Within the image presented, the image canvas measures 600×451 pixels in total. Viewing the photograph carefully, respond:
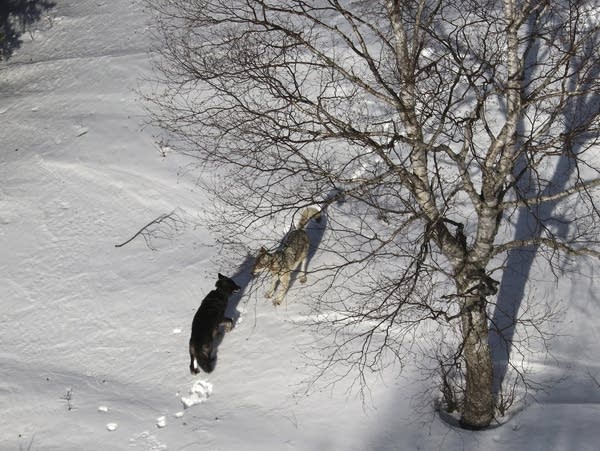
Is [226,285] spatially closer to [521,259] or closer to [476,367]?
[476,367]

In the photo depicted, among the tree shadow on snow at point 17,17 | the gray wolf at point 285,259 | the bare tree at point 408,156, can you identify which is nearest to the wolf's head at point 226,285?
the gray wolf at point 285,259

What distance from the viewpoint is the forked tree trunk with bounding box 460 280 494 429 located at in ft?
26.0

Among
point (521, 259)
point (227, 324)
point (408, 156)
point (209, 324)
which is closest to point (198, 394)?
point (209, 324)

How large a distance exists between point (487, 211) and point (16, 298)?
28.0ft

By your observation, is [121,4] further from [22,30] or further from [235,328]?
[235,328]

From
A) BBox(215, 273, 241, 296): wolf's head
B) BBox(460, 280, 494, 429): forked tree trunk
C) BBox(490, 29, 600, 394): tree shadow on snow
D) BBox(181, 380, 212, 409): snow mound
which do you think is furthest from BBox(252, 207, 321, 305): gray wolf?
BBox(490, 29, 600, 394): tree shadow on snow

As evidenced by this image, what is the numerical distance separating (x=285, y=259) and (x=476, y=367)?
3.08 meters

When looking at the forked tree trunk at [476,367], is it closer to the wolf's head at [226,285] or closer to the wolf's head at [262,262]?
the wolf's head at [262,262]

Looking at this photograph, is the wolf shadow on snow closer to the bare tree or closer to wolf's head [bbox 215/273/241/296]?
the bare tree

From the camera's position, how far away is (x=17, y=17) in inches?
817

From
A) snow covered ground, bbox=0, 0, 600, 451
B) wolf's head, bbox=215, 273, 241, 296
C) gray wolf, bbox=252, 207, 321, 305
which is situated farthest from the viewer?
wolf's head, bbox=215, 273, 241, 296

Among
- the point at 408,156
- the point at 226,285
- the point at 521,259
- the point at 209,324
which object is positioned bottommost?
the point at 521,259

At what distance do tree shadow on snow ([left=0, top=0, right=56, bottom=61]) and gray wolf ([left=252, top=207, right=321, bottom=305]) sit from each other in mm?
13198

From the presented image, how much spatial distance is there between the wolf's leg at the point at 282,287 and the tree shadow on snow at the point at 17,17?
13239 mm
